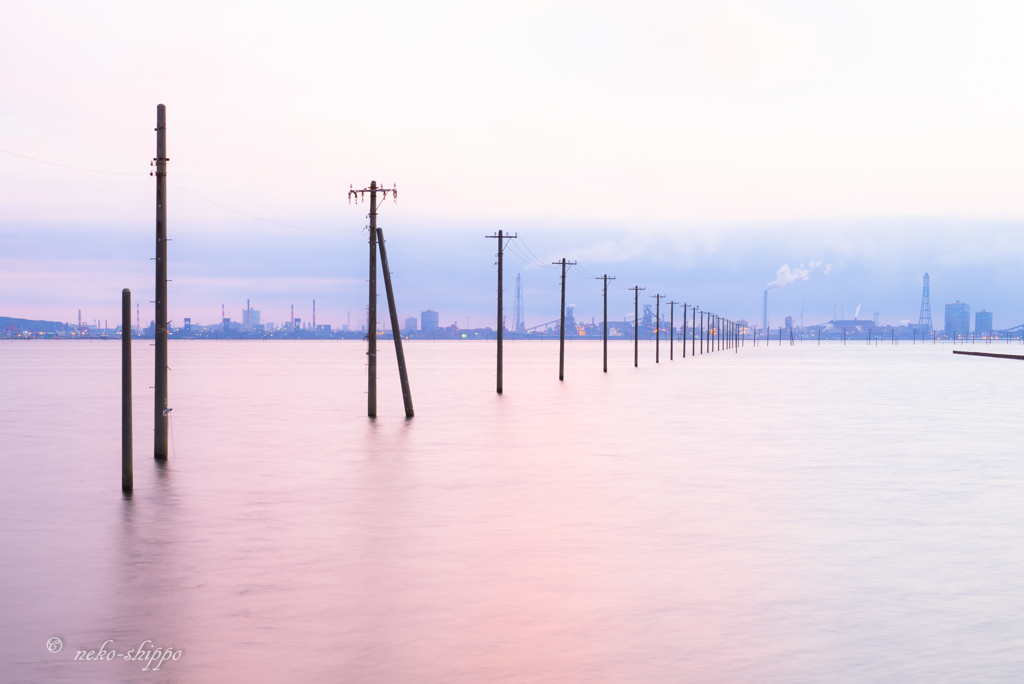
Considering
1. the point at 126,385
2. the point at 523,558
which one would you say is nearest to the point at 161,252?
the point at 126,385

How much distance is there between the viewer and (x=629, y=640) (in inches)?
350

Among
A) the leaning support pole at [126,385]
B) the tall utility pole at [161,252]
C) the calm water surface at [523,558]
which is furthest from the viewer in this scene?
the tall utility pole at [161,252]

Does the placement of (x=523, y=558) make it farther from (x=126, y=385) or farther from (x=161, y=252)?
(x=161, y=252)

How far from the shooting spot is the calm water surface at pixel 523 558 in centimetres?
839

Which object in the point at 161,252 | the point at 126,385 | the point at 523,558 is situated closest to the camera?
the point at 523,558

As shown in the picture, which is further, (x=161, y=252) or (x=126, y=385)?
(x=161, y=252)

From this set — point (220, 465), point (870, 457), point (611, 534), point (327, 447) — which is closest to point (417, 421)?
point (327, 447)

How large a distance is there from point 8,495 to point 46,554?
684cm

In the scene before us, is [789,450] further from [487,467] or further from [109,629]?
[109,629]

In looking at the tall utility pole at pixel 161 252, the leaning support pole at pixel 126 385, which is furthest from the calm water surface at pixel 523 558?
the tall utility pole at pixel 161 252

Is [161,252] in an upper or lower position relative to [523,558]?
upper

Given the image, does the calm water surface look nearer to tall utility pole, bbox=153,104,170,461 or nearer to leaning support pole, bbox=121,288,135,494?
leaning support pole, bbox=121,288,135,494

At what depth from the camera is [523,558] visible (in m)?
12.7

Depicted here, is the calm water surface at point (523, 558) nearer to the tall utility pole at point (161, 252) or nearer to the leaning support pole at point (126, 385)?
the leaning support pole at point (126, 385)
